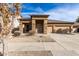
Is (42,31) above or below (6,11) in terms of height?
below

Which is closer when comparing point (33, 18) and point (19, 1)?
point (19, 1)

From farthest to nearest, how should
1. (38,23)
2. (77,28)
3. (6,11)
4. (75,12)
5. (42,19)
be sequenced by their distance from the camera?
(77,28) → (38,23) → (42,19) → (75,12) → (6,11)

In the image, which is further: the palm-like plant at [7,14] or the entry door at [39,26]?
the entry door at [39,26]

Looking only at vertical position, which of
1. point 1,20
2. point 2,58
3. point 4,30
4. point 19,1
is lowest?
point 2,58

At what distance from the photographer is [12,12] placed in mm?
4926

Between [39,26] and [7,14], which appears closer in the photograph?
[7,14]

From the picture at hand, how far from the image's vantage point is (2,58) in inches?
197

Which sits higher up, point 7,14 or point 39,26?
point 7,14

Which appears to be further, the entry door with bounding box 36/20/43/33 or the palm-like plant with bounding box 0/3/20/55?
the entry door with bounding box 36/20/43/33

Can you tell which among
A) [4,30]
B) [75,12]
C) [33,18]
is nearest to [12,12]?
[4,30]

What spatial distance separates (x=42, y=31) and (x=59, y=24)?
4635 mm

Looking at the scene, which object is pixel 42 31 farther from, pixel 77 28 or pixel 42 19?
pixel 77 28

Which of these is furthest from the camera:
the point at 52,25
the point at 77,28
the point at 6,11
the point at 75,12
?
the point at 77,28

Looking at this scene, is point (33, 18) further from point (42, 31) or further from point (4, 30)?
point (4, 30)
